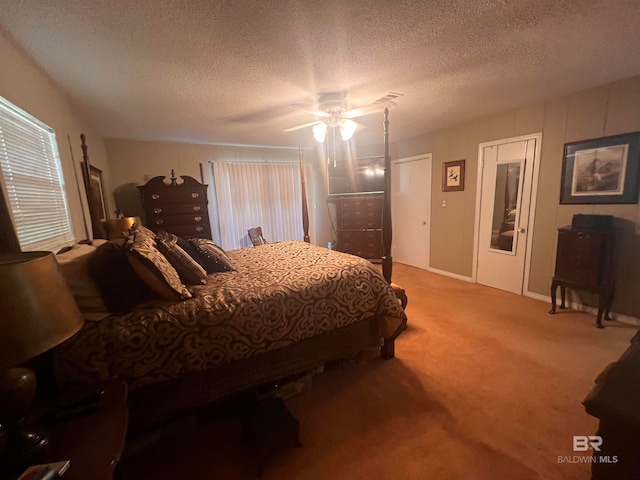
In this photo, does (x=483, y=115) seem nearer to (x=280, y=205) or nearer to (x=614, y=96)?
(x=614, y=96)

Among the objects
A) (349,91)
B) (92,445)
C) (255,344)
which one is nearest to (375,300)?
(255,344)

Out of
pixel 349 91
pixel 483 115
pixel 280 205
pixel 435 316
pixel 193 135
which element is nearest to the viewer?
pixel 349 91

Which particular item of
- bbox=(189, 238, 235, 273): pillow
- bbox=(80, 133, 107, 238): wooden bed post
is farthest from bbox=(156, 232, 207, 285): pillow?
bbox=(80, 133, 107, 238): wooden bed post

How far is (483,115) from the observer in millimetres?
3516

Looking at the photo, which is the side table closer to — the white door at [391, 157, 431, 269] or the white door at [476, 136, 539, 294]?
the white door at [476, 136, 539, 294]

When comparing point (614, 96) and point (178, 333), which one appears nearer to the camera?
point (178, 333)

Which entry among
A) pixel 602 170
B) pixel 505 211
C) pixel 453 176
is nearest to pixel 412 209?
pixel 453 176

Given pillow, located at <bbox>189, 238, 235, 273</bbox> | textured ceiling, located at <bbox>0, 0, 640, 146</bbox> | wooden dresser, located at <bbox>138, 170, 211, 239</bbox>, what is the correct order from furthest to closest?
wooden dresser, located at <bbox>138, 170, 211, 239</bbox> < pillow, located at <bbox>189, 238, 235, 273</bbox> < textured ceiling, located at <bbox>0, 0, 640, 146</bbox>

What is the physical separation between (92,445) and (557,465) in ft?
6.80

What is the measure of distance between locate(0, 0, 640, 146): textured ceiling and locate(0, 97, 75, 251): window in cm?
48

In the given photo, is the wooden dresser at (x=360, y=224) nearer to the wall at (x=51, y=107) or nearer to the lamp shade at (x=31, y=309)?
the wall at (x=51, y=107)

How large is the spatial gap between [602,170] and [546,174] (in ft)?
1.58

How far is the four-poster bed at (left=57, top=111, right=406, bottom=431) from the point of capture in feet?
4.37

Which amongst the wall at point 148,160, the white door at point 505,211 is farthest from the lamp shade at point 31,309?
the white door at point 505,211
